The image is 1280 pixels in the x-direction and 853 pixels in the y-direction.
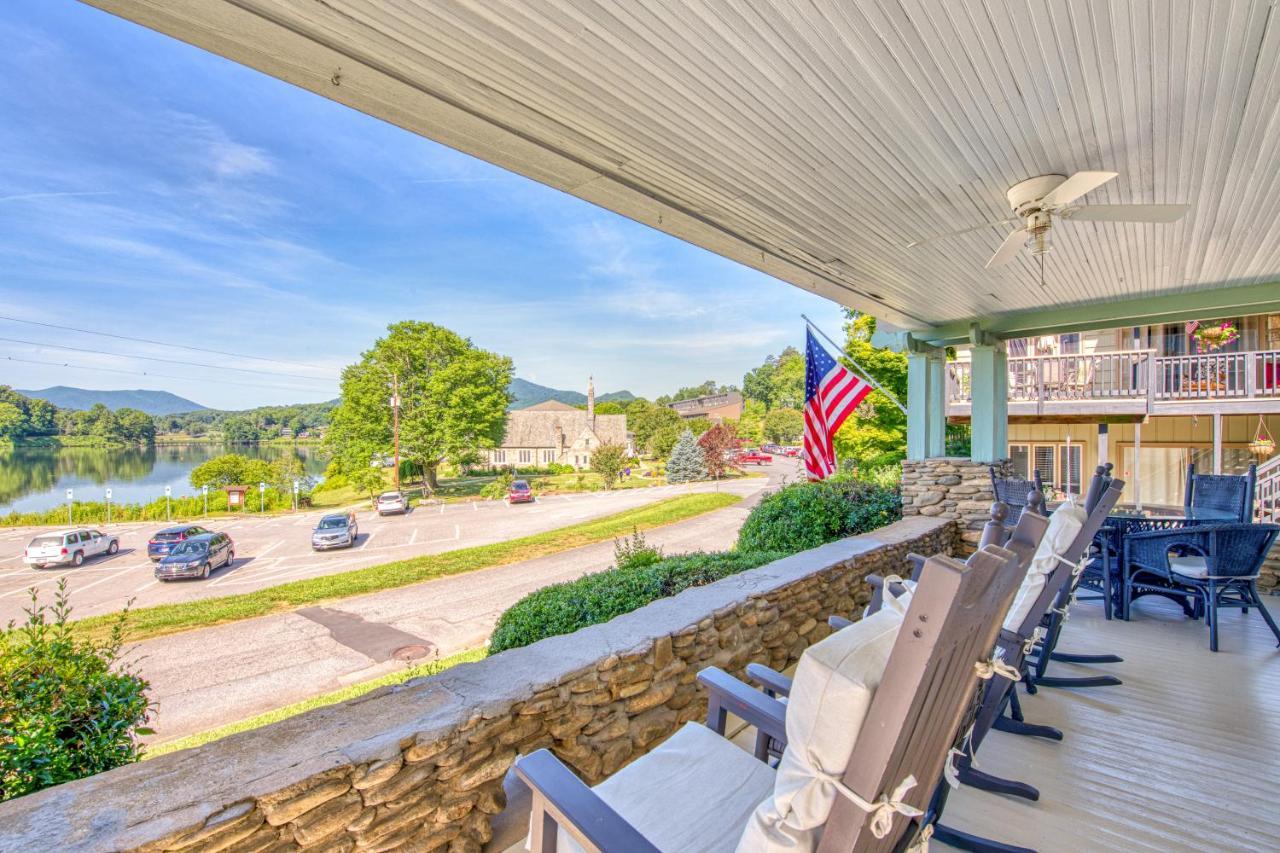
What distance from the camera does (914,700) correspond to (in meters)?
0.64

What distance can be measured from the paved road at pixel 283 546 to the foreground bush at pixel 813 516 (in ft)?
26.6

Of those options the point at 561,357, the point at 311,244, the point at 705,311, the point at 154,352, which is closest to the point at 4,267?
the point at 154,352

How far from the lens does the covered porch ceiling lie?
1.52m

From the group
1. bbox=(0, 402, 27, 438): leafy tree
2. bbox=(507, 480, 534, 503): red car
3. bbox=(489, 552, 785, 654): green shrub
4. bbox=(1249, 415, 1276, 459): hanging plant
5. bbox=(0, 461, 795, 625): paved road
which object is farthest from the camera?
bbox=(507, 480, 534, 503): red car

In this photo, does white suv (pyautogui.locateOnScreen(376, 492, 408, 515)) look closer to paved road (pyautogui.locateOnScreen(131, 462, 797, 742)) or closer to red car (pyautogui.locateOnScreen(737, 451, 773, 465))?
paved road (pyautogui.locateOnScreen(131, 462, 797, 742))

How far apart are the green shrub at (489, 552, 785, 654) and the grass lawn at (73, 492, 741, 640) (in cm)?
643

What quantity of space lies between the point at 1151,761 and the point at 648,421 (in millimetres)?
38652

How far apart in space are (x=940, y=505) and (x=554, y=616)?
3.96 meters

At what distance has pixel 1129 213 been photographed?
2547 mm

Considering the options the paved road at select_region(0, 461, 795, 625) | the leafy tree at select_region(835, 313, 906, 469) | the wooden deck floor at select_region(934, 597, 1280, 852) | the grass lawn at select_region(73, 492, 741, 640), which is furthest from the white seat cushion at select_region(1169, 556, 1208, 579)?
the paved road at select_region(0, 461, 795, 625)

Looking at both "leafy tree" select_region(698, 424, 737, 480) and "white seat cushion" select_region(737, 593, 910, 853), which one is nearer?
"white seat cushion" select_region(737, 593, 910, 853)

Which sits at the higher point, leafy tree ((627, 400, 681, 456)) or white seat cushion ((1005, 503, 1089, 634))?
leafy tree ((627, 400, 681, 456))

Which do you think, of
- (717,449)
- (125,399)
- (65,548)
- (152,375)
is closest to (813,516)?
(65,548)

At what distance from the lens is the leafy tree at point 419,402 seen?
2608 centimetres
